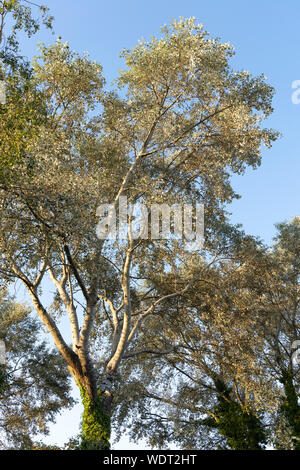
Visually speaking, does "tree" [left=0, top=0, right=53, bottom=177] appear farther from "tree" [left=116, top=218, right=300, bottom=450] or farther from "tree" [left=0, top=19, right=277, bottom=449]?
"tree" [left=116, top=218, right=300, bottom=450]

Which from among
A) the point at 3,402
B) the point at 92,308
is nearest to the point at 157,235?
the point at 92,308

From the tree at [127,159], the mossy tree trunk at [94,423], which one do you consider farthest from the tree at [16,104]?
the mossy tree trunk at [94,423]

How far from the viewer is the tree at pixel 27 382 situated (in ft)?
94.9

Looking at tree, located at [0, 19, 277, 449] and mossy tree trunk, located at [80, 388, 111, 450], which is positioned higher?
tree, located at [0, 19, 277, 449]

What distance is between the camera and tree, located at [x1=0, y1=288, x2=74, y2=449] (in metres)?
28.9

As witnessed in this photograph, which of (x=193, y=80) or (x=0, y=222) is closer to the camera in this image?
(x=0, y=222)

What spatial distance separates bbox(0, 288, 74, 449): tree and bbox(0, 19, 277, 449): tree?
6.81 metres

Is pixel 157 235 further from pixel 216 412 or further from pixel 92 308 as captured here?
pixel 216 412

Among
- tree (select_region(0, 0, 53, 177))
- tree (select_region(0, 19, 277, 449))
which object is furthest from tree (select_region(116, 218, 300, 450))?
tree (select_region(0, 0, 53, 177))

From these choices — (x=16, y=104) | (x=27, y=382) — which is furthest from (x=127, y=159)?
(x=27, y=382)

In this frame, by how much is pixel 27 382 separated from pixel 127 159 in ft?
54.2

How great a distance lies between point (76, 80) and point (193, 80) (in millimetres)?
5718

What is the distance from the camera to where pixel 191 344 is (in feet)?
85.0

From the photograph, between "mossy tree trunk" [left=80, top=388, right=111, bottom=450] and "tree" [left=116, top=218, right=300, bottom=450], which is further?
"tree" [left=116, top=218, right=300, bottom=450]
